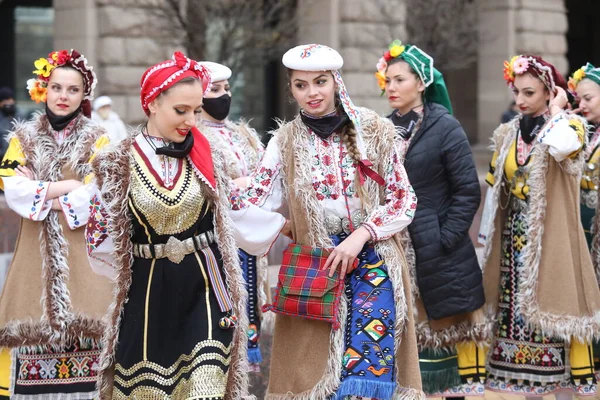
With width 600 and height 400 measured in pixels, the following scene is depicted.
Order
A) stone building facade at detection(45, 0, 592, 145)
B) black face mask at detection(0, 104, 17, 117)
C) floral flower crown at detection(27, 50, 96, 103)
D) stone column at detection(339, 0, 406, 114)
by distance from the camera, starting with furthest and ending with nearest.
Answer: stone column at detection(339, 0, 406, 114)
stone building facade at detection(45, 0, 592, 145)
black face mask at detection(0, 104, 17, 117)
floral flower crown at detection(27, 50, 96, 103)

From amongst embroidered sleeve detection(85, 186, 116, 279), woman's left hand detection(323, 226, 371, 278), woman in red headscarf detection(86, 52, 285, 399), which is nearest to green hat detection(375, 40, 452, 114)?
woman's left hand detection(323, 226, 371, 278)

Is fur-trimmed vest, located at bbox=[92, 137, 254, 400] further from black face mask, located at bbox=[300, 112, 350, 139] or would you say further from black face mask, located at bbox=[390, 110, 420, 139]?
A: black face mask, located at bbox=[390, 110, 420, 139]

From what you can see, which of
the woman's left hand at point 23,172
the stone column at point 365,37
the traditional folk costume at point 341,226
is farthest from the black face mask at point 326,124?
the stone column at point 365,37

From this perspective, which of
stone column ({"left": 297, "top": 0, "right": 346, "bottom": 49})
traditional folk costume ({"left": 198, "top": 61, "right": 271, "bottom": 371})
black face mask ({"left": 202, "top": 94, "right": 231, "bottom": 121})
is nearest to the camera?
traditional folk costume ({"left": 198, "top": 61, "right": 271, "bottom": 371})

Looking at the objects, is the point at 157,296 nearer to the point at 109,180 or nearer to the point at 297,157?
the point at 109,180

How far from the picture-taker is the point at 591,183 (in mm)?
7008

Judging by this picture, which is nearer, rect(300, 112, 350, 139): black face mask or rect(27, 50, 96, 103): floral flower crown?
rect(300, 112, 350, 139): black face mask

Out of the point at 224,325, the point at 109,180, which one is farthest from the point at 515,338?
the point at 109,180

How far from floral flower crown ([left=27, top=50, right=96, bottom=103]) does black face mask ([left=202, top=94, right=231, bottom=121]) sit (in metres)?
0.98

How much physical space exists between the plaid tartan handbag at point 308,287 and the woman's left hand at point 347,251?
0.06 m

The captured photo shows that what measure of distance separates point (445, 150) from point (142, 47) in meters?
9.93

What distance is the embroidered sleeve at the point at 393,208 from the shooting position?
5012 millimetres

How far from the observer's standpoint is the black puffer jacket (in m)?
6.07

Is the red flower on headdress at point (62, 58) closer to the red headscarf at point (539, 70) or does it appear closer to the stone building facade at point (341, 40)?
the red headscarf at point (539, 70)
